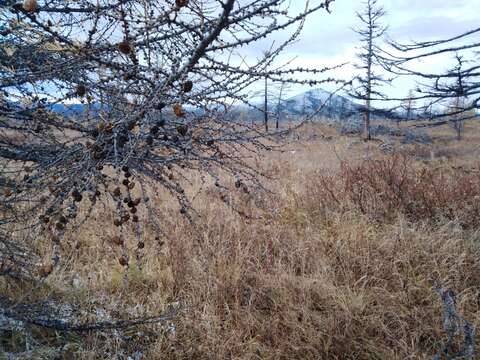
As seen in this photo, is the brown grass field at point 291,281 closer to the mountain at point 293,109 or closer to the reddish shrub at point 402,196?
the reddish shrub at point 402,196

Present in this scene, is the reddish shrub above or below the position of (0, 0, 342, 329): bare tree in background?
below

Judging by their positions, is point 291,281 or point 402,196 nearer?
point 291,281

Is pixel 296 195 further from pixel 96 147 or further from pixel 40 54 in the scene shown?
pixel 96 147

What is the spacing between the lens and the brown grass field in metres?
2.93

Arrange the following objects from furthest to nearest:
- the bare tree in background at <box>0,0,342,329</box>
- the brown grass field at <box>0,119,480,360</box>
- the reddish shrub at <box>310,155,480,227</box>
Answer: the reddish shrub at <box>310,155,480,227</box> → the brown grass field at <box>0,119,480,360</box> → the bare tree in background at <box>0,0,342,329</box>

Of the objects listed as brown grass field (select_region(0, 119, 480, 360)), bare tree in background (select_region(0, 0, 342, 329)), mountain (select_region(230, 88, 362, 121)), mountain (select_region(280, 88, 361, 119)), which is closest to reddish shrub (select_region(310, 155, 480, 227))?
brown grass field (select_region(0, 119, 480, 360))

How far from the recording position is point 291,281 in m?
3.49

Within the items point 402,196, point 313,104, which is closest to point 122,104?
point 313,104

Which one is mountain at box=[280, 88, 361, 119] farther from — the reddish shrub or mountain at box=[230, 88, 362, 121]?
the reddish shrub

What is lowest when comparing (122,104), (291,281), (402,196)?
(291,281)

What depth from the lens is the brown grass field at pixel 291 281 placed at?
9.62 feet

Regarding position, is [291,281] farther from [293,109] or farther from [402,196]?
[402,196]

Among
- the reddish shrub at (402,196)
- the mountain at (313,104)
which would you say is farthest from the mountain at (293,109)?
the reddish shrub at (402,196)

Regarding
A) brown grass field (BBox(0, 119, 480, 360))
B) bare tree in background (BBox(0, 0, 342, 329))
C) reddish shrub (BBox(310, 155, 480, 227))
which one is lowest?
brown grass field (BBox(0, 119, 480, 360))
